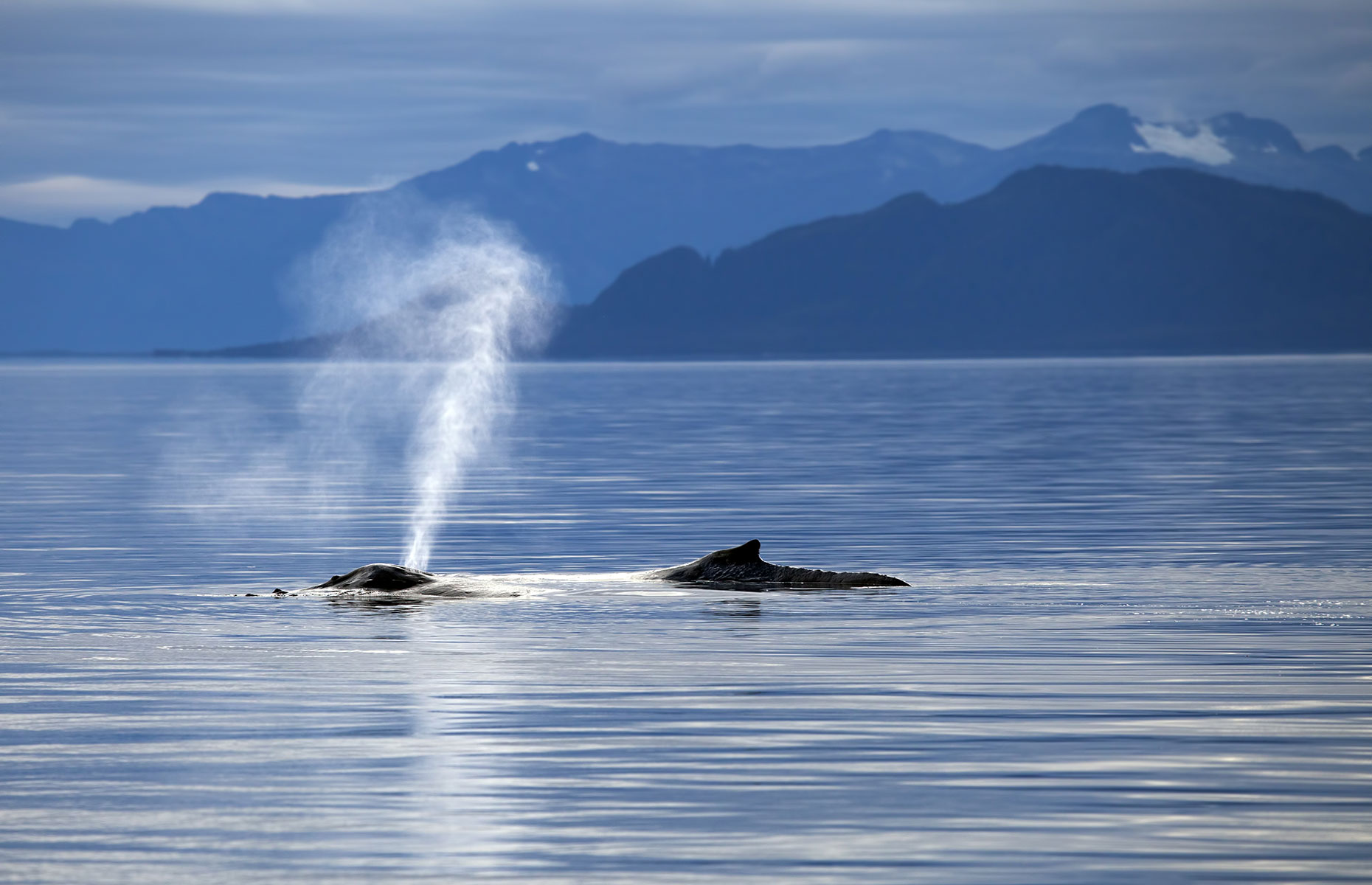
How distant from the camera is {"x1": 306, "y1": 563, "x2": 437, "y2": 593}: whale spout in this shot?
3497 cm

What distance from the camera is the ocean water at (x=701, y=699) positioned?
53.8 feet

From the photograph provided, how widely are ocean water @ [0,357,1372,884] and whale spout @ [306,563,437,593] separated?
1.33 meters

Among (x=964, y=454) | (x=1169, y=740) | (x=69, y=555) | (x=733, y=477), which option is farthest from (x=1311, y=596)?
(x=964, y=454)

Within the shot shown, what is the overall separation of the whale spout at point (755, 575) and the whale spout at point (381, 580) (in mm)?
4354

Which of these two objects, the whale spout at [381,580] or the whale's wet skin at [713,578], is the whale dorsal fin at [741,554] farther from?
the whale spout at [381,580]

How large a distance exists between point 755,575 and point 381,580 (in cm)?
675

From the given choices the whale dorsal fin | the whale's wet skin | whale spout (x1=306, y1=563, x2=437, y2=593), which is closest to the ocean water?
the whale's wet skin

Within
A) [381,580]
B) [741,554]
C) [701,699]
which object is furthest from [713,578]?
[701,699]

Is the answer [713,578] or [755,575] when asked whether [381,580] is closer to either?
[713,578]

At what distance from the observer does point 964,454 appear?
83188 mm

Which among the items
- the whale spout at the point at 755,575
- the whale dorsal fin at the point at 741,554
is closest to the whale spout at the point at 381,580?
the whale spout at the point at 755,575

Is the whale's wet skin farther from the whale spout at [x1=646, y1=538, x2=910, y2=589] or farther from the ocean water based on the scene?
the ocean water

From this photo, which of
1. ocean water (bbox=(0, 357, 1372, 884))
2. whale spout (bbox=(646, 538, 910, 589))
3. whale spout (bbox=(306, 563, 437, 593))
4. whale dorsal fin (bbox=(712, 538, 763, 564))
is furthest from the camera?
whale spout (bbox=(646, 538, 910, 589))

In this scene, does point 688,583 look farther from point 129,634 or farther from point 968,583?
point 129,634
